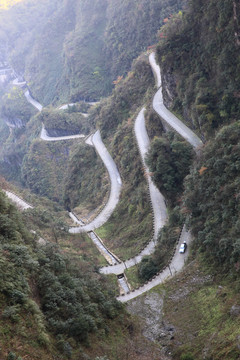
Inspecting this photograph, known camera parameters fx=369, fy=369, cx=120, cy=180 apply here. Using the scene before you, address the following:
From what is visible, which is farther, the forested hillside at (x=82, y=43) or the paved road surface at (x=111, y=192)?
the forested hillside at (x=82, y=43)

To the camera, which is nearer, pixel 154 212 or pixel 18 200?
pixel 154 212

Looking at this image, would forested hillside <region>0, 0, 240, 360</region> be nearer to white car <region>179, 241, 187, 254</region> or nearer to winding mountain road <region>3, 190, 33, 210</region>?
white car <region>179, 241, 187, 254</region>

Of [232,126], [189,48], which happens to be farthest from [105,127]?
[232,126]

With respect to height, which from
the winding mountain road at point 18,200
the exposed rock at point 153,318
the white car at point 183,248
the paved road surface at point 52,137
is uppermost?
the paved road surface at point 52,137

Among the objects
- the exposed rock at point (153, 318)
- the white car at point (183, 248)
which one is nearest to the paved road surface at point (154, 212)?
the white car at point (183, 248)

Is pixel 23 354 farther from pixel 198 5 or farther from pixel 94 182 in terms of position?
pixel 94 182

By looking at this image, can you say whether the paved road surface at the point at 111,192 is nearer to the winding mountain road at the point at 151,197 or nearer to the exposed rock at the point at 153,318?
the winding mountain road at the point at 151,197

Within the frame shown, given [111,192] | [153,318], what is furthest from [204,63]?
[153,318]

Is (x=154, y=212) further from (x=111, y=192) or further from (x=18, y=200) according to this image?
(x=18, y=200)

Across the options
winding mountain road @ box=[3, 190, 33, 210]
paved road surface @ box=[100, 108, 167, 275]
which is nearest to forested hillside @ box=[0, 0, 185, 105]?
paved road surface @ box=[100, 108, 167, 275]
